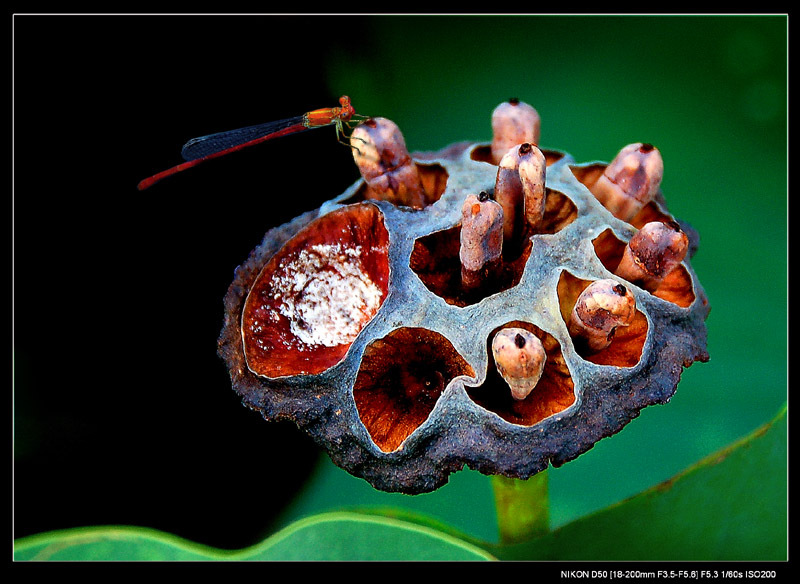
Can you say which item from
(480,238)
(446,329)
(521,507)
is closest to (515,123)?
(480,238)

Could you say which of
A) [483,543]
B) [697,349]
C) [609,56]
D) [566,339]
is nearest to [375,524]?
[483,543]

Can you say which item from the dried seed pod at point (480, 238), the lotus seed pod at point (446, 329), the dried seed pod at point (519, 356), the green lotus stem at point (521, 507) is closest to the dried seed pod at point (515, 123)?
the lotus seed pod at point (446, 329)

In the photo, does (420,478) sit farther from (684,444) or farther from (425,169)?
(684,444)

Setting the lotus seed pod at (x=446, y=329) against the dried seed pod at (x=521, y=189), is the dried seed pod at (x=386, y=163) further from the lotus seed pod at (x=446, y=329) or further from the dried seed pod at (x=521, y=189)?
the dried seed pod at (x=521, y=189)

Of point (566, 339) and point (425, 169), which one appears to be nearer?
point (566, 339)

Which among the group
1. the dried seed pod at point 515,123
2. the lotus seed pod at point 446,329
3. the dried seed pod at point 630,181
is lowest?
the lotus seed pod at point 446,329

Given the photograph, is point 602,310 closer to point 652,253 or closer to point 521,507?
point 652,253
